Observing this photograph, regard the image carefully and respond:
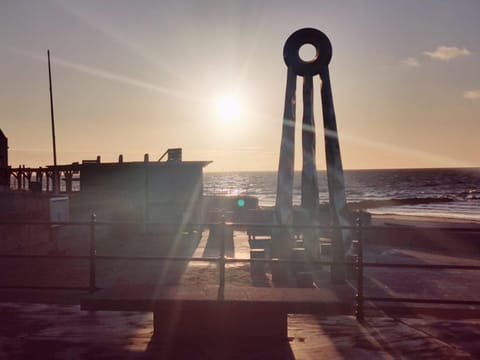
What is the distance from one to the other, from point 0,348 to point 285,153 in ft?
36.9

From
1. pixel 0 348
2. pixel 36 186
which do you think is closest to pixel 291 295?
pixel 0 348

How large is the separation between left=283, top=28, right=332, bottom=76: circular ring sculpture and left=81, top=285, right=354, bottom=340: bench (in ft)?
34.5

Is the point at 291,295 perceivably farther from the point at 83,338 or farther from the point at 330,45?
the point at 330,45

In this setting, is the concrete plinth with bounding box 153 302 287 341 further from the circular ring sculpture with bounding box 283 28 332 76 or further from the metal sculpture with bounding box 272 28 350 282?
the circular ring sculpture with bounding box 283 28 332 76

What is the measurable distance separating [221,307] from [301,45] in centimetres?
1156

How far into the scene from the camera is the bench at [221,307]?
215 inches

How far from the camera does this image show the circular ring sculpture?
15.3 meters

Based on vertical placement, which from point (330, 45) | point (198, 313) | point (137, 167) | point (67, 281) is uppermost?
point (330, 45)

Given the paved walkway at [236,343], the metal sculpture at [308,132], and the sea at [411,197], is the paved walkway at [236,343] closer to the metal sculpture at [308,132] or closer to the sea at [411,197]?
the metal sculpture at [308,132]

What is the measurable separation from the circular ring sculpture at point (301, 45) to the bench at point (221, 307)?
10520 mm

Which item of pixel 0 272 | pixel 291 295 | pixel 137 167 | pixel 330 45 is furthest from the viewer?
pixel 137 167

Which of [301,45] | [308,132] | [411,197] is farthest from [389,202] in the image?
[301,45]

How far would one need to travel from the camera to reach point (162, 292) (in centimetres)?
580

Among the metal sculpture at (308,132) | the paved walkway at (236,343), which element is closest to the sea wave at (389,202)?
the metal sculpture at (308,132)
